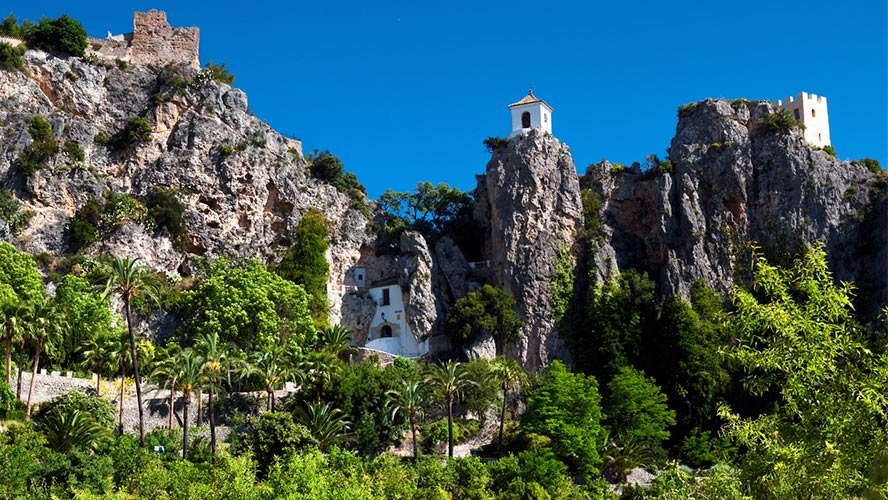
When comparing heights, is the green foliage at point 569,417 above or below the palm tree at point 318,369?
below

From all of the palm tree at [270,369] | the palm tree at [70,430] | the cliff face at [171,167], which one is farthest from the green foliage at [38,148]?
the palm tree at [70,430]

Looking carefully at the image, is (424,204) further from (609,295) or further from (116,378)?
(116,378)

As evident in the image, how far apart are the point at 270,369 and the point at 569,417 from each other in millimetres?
14950

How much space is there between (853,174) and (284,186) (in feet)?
Answer: 126

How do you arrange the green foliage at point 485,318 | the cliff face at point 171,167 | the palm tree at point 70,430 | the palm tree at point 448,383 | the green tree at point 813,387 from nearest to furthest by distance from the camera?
the green tree at point 813,387 < the palm tree at point 70,430 < the palm tree at point 448,383 < the cliff face at point 171,167 < the green foliage at point 485,318

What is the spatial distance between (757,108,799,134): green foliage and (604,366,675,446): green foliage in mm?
23107

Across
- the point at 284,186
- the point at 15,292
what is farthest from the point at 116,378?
the point at 284,186

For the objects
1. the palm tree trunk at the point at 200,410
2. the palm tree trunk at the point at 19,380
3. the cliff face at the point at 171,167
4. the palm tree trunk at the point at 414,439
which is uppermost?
the cliff face at the point at 171,167

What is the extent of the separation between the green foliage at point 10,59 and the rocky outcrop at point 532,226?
32251mm

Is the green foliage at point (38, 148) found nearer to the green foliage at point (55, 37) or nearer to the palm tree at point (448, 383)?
the green foliage at point (55, 37)

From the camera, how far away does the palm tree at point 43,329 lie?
41.8 meters

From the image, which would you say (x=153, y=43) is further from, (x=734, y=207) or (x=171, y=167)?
(x=734, y=207)

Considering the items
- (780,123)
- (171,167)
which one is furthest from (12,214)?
(780,123)

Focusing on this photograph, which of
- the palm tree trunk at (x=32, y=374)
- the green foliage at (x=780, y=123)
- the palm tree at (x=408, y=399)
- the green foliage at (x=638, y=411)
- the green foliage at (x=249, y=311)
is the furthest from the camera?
the green foliage at (x=780, y=123)
